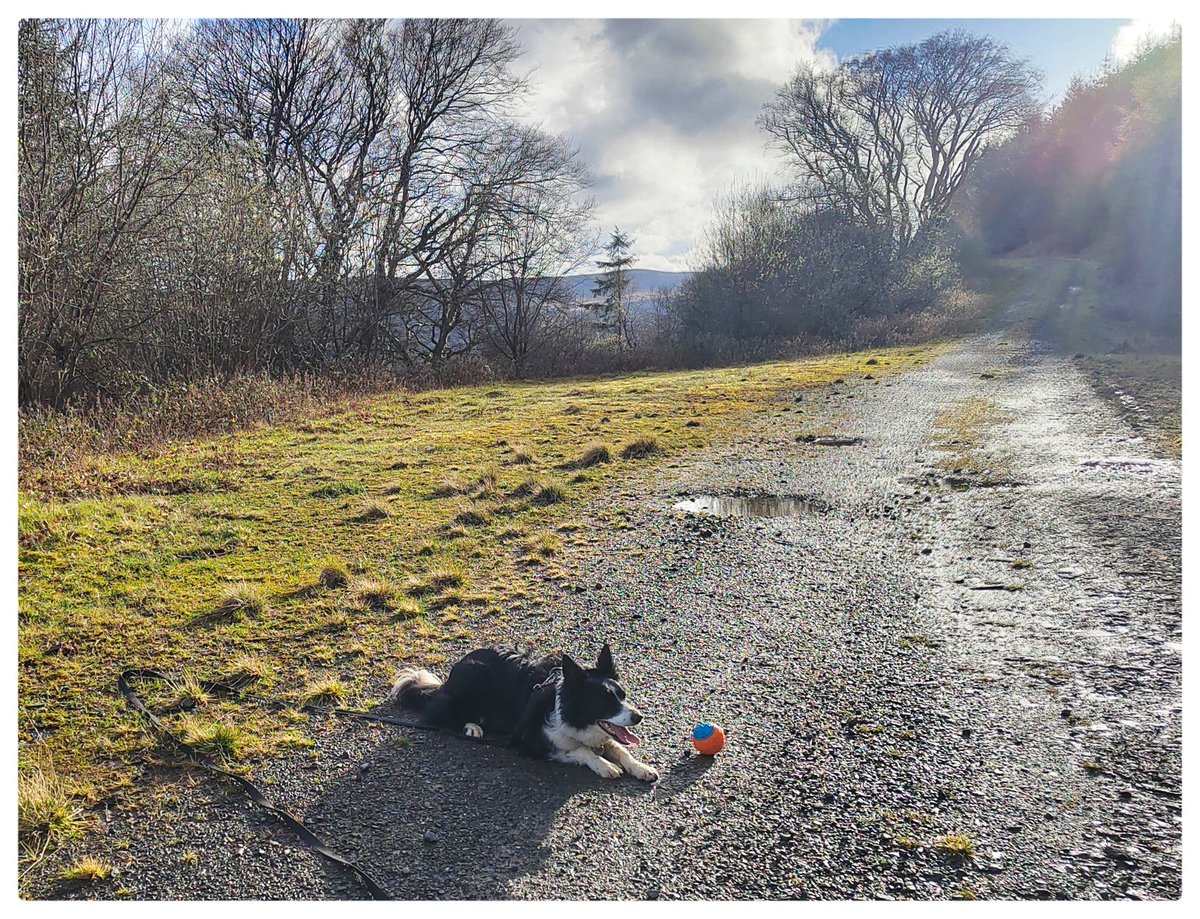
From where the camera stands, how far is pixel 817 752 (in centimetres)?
328

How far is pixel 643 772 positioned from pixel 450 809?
0.84 meters

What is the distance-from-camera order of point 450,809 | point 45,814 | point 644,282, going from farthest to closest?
point 644,282
point 450,809
point 45,814

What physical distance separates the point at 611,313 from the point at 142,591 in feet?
103

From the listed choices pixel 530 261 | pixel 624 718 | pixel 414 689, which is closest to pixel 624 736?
pixel 624 718

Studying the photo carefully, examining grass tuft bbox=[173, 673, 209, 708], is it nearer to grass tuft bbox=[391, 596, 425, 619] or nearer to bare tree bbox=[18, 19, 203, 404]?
grass tuft bbox=[391, 596, 425, 619]

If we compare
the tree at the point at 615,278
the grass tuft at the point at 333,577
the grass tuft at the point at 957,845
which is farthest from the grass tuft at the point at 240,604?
the tree at the point at 615,278

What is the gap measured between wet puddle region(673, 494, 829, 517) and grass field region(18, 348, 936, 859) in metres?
1.28

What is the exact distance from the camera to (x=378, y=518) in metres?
7.20

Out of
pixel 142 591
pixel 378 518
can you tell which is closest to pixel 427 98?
pixel 378 518

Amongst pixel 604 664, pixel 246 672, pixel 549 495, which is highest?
pixel 549 495

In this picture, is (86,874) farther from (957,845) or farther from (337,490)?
(337,490)

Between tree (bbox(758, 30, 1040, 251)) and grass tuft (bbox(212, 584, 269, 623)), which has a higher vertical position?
tree (bbox(758, 30, 1040, 251))

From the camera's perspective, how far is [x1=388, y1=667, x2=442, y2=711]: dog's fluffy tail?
3740 millimetres

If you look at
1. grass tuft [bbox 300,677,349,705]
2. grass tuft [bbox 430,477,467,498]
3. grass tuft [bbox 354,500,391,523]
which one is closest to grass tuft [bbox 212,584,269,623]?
grass tuft [bbox 300,677,349,705]
